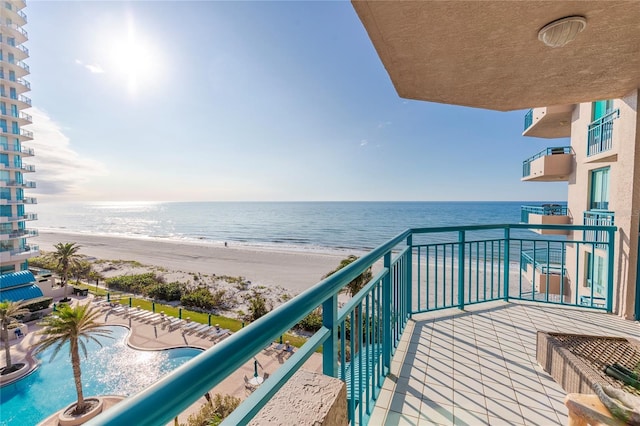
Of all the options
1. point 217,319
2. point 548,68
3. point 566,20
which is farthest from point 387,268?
point 217,319

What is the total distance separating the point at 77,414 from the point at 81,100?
17911mm

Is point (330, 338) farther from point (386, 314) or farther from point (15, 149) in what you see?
point (15, 149)

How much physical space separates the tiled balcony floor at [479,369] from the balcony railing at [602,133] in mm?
5415

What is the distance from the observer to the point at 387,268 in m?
2.19

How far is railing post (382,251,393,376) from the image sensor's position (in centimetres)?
219

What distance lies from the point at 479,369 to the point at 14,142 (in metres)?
35.2

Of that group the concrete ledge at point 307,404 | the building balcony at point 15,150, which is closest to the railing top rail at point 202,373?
the concrete ledge at point 307,404

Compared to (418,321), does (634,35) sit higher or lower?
higher

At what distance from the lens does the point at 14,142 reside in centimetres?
2339

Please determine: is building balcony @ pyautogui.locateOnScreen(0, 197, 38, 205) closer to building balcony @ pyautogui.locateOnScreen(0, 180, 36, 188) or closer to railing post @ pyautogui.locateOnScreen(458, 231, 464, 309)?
building balcony @ pyautogui.locateOnScreen(0, 180, 36, 188)

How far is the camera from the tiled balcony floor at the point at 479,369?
193 centimetres

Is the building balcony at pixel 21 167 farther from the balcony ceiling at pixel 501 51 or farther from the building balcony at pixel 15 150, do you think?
the balcony ceiling at pixel 501 51

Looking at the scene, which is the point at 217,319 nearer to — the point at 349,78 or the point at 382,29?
the point at 382,29

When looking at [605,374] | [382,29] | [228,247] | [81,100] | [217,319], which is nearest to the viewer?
[605,374]
